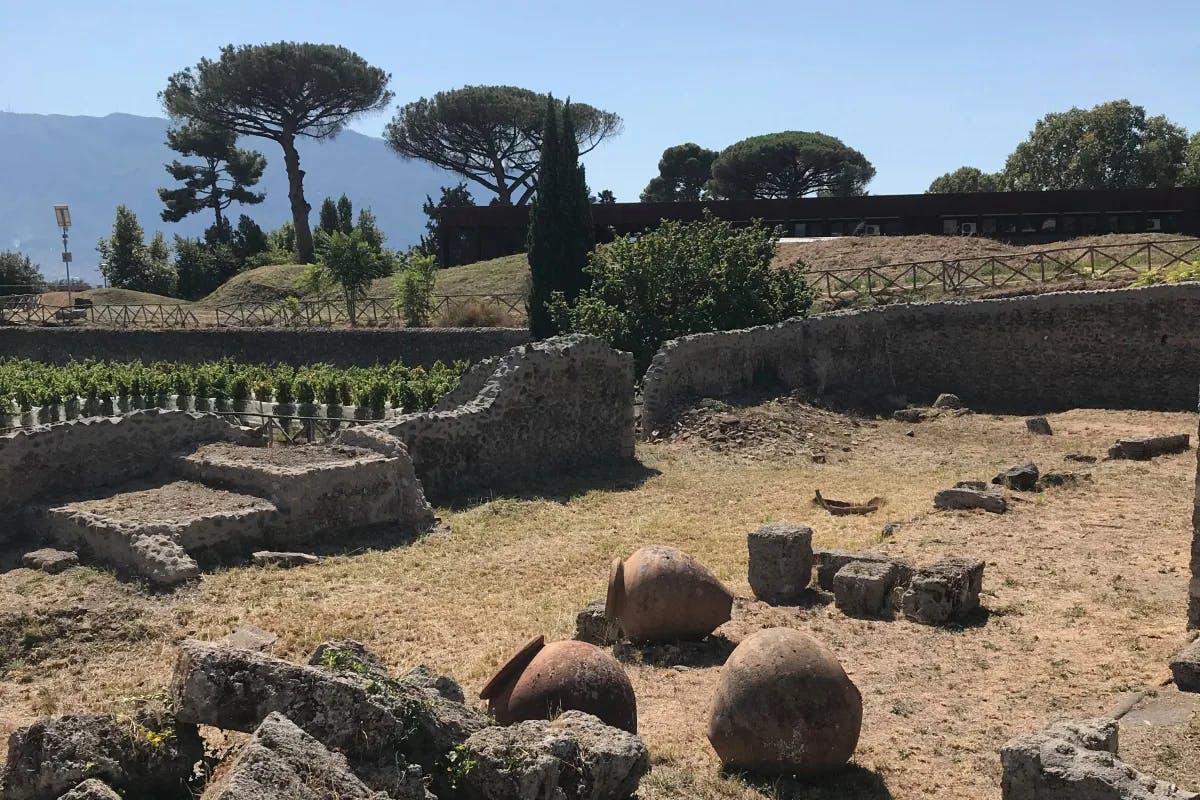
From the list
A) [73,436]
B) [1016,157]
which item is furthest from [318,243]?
[73,436]

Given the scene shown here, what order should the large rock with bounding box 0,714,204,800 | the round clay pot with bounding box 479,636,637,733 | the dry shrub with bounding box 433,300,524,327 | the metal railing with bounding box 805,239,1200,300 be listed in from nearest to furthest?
1. the large rock with bounding box 0,714,204,800
2. the round clay pot with bounding box 479,636,637,733
3. the metal railing with bounding box 805,239,1200,300
4. the dry shrub with bounding box 433,300,524,327

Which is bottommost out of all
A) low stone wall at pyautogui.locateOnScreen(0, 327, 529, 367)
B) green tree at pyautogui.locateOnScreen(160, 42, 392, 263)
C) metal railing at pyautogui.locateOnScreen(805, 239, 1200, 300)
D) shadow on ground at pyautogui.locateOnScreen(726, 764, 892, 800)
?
shadow on ground at pyautogui.locateOnScreen(726, 764, 892, 800)

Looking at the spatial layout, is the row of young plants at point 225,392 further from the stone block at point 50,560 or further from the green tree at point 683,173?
the green tree at point 683,173

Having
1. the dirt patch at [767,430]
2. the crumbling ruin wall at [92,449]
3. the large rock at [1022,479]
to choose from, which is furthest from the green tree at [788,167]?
the crumbling ruin wall at [92,449]

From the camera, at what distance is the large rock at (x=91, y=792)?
5.46 metres

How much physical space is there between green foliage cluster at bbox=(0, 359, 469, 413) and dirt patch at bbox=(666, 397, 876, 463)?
5432 millimetres

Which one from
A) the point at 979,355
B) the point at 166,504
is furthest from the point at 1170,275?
the point at 166,504

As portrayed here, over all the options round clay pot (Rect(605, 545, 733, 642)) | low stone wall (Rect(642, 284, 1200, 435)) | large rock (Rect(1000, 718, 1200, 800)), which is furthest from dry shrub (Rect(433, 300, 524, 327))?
large rock (Rect(1000, 718, 1200, 800))

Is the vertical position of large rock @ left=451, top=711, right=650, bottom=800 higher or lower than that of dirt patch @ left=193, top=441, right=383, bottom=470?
lower

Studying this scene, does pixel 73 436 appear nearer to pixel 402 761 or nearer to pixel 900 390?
pixel 402 761

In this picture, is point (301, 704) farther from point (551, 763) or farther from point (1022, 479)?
point (1022, 479)

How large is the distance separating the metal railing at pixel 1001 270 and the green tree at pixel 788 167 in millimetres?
28845

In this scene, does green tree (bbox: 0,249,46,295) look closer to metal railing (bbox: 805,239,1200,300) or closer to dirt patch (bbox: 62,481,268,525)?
metal railing (bbox: 805,239,1200,300)

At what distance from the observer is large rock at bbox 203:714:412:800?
503 cm
